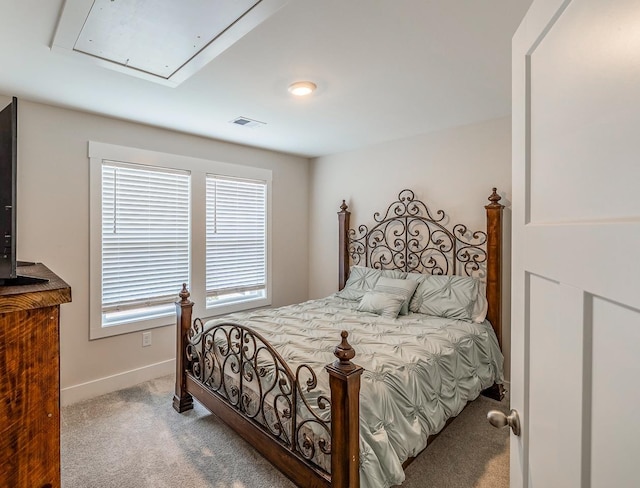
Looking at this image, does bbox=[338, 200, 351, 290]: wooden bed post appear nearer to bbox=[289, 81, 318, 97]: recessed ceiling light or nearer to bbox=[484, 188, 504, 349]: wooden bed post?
bbox=[484, 188, 504, 349]: wooden bed post

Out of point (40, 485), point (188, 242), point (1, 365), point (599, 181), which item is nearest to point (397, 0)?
point (599, 181)

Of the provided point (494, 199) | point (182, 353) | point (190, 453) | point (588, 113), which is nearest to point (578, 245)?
point (588, 113)

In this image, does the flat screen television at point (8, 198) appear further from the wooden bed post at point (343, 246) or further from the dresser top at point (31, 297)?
the wooden bed post at point (343, 246)

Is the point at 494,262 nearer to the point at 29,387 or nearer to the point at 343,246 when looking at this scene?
the point at 343,246

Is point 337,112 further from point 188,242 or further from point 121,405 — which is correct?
point 121,405

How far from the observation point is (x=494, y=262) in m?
3.03

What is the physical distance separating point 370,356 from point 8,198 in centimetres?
187

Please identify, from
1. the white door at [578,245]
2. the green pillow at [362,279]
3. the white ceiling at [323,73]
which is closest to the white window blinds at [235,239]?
the white ceiling at [323,73]

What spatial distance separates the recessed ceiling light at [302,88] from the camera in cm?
238

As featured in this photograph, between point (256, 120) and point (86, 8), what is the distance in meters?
1.69

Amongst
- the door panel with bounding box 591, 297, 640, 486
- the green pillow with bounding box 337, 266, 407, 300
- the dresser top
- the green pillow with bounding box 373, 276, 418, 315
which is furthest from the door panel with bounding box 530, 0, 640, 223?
the green pillow with bounding box 337, 266, 407, 300

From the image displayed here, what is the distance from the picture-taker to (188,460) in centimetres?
218

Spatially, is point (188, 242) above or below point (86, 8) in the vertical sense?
below

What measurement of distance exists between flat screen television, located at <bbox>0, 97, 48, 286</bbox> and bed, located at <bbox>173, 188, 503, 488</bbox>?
1.21 m
